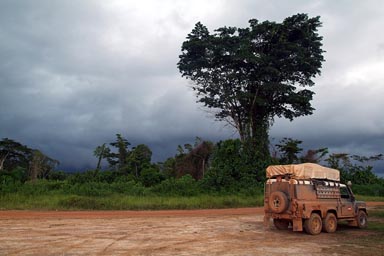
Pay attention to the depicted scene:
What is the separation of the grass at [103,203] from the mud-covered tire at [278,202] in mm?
11624

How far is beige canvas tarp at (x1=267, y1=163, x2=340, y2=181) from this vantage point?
13.9m

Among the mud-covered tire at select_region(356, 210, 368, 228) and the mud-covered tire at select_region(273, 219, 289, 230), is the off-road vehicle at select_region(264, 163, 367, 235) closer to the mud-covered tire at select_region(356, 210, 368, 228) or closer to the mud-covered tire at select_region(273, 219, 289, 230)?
the mud-covered tire at select_region(273, 219, 289, 230)

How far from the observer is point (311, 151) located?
50.4 metres

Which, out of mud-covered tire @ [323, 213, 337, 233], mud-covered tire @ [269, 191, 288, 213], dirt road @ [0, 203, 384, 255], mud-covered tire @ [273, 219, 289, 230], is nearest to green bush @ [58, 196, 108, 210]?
dirt road @ [0, 203, 384, 255]

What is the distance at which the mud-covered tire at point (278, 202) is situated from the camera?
13.6 metres

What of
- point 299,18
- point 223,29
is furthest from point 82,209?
point 299,18

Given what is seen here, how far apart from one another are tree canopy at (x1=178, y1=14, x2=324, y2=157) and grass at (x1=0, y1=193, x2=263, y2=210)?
39.1 ft

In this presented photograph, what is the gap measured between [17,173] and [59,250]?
28.7 meters

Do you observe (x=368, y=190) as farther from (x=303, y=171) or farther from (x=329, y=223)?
(x=303, y=171)

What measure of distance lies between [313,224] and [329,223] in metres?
0.98

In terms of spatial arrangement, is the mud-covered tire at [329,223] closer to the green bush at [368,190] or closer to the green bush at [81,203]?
the green bush at [81,203]

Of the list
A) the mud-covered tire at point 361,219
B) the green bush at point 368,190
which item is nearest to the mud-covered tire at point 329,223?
the mud-covered tire at point 361,219

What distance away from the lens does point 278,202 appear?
1384 cm

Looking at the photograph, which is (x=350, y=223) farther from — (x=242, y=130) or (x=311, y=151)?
(x=311, y=151)
